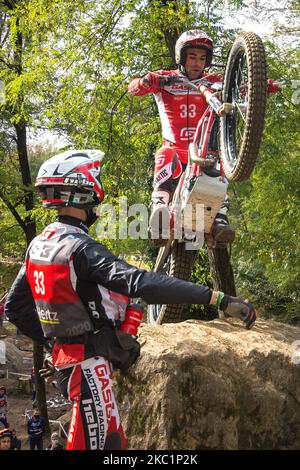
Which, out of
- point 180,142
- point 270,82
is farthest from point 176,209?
point 270,82

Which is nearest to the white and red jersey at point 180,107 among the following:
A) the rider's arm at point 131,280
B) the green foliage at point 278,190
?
the rider's arm at point 131,280

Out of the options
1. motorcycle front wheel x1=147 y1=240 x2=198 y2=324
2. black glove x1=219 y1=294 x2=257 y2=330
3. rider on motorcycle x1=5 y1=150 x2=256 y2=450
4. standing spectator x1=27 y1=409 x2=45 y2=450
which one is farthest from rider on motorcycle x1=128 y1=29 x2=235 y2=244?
standing spectator x1=27 y1=409 x2=45 y2=450

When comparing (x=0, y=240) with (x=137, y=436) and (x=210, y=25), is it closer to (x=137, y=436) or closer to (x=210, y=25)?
(x=210, y=25)

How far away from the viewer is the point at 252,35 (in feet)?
16.0

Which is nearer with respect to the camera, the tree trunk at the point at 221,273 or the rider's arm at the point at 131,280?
the rider's arm at the point at 131,280

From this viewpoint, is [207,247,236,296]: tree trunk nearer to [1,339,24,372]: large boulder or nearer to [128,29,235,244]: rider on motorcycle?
[128,29,235,244]: rider on motorcycle

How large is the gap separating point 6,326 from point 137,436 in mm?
23795

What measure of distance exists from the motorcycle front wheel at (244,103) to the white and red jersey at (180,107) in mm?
572

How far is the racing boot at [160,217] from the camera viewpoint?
19.1ft

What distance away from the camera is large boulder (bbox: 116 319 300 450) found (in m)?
4.17

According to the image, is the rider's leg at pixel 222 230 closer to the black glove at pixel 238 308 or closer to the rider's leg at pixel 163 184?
the rider's leg at pixel 163 184

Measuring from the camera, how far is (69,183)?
339 cm

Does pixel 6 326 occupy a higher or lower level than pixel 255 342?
lower
